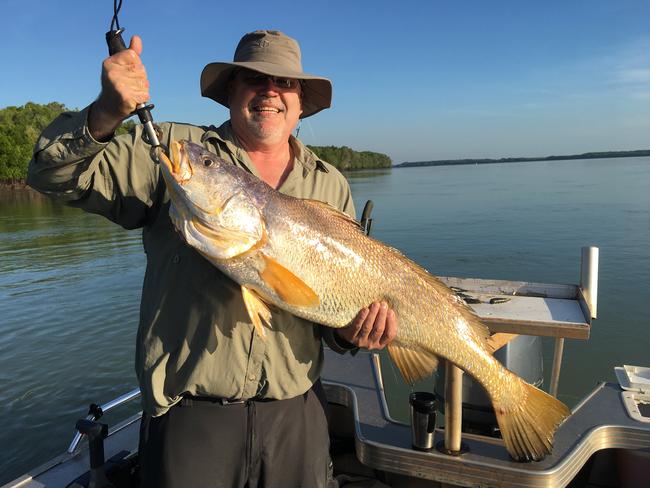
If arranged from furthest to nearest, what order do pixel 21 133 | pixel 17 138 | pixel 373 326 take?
pixel 21 133 → pixel 17 138 → pixel 373 326

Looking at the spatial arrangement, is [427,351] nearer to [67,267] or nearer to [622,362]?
[622,362]

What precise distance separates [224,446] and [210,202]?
50.0 inches

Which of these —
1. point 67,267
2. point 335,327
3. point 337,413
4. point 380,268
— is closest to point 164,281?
A: point 335,327

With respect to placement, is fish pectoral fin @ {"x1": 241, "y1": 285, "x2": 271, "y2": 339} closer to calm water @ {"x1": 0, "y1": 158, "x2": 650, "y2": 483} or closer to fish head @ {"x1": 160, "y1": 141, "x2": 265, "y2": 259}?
fish head @ {"x1": 160, "y1": 141, "x2": 265, "y2": 259}

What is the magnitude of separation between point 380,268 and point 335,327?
427 mm

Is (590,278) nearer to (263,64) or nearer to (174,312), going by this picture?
(263,64)

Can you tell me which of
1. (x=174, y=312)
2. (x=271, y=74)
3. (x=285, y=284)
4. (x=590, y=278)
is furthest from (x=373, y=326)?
(x=590, y=278)

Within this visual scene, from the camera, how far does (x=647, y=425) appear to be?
133 inches

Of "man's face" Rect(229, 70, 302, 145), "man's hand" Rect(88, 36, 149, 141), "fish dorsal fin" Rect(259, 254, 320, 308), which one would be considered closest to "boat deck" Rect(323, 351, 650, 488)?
"fish dorsal fin" Rect(259, 254, 320, 308)

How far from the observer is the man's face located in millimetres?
2889

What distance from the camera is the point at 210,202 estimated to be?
8.46 feet

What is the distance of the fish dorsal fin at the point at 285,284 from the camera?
104 inches

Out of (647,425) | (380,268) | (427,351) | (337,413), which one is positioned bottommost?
(337,413)

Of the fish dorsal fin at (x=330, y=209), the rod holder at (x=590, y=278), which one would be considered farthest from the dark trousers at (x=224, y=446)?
the rod holder at (x=590, y=278)
